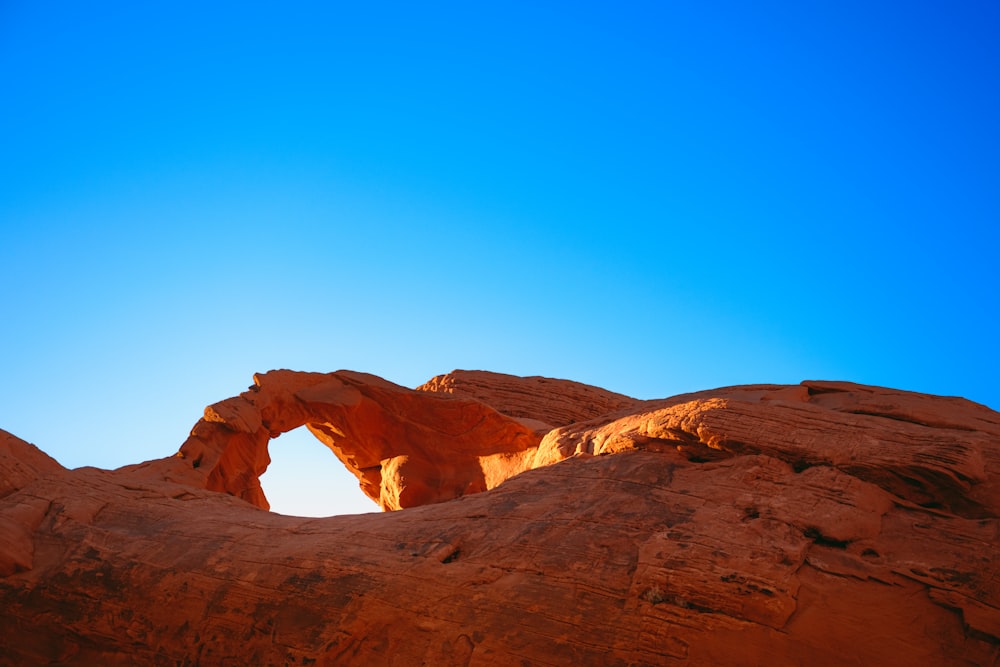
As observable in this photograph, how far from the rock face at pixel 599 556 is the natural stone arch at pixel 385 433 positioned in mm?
2727

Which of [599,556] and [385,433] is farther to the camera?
[385,433]

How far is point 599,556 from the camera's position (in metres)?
8.66

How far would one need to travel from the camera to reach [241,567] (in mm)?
9578

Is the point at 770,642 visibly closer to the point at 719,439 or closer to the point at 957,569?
the point at 957,569

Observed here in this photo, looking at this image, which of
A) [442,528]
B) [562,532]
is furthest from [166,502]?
[562,532]

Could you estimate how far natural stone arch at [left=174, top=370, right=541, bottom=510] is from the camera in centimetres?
1484

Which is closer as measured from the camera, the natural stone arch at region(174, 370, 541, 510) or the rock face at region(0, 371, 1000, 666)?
the rock face at region(0, 371, 1000, 666)

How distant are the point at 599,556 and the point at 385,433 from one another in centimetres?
841

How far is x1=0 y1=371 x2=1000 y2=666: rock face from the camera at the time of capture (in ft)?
25.7

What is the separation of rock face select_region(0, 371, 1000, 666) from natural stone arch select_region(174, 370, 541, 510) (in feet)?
8.95

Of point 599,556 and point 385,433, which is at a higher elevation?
point 385,433

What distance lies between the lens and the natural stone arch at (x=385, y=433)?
14836 millimetres

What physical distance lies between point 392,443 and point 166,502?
216 inches

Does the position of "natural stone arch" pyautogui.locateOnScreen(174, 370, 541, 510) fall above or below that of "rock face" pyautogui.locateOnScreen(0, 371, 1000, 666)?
above
